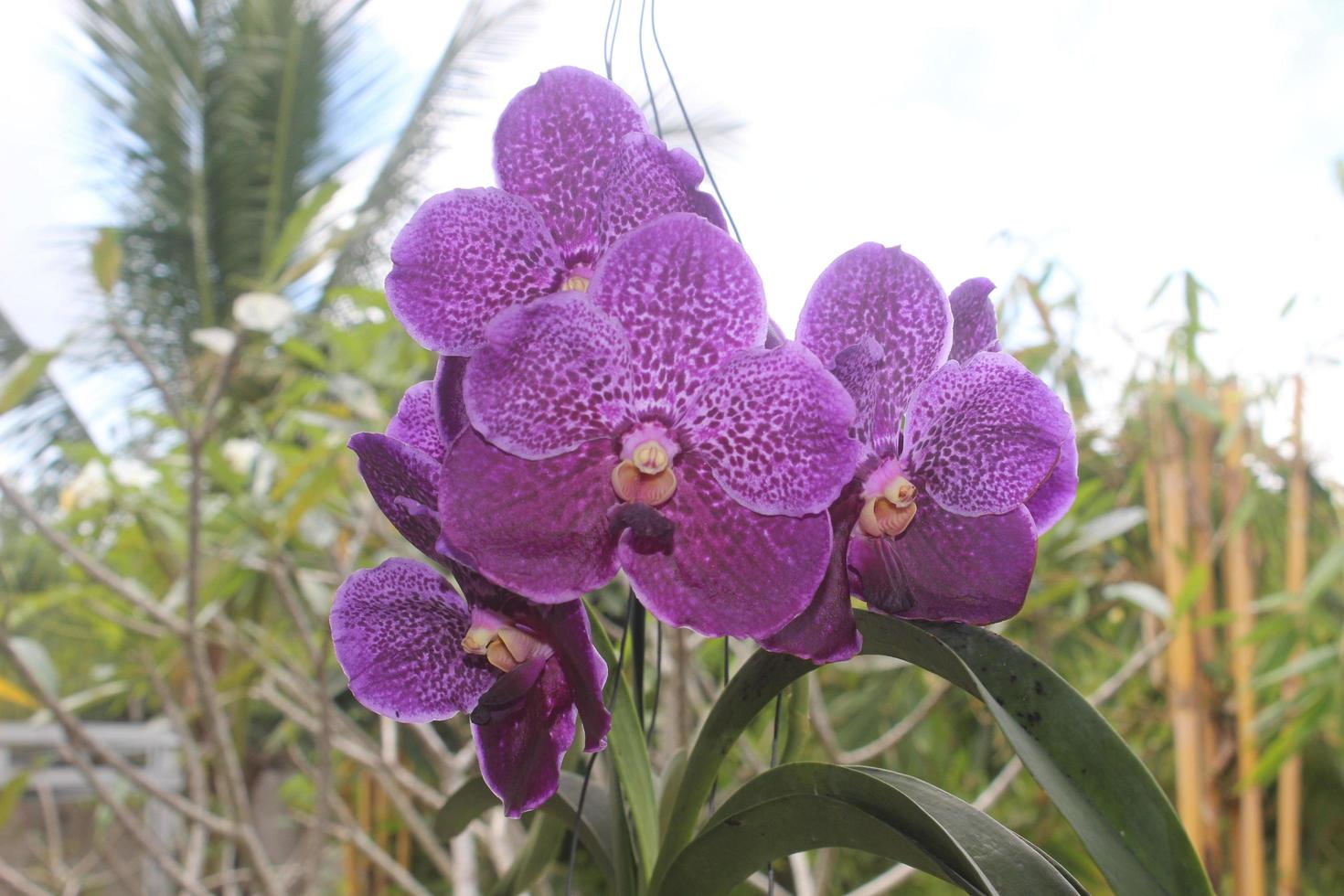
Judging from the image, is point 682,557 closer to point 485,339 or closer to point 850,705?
point 485,339

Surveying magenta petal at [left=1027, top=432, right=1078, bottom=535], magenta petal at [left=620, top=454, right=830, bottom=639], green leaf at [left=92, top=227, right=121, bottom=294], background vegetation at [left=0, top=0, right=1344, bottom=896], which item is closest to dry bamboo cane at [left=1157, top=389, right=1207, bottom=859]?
background vegetation at [left=0, top=0, right=1344, bottom=896]

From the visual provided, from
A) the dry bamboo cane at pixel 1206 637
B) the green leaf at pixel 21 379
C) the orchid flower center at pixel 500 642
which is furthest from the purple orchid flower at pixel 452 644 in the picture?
the dry bamboo cane at pixel 1206 637

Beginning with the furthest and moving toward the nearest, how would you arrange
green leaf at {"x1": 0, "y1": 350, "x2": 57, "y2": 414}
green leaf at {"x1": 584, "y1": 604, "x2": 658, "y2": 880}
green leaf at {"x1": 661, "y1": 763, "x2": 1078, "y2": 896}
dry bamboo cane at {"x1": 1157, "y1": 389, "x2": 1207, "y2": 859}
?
dry bamboo cane at {"x1": 1157, "y1": 389, "x2": 1207, "y2": 859} < green leaf at {"x1": 0, "y1": 350, "x2": 57, "y2": 414} < green leaf at {"x1": 584, "y1": 604, "x2": 658, "y2": 880} < green leaf at {"x1": 661, "y1": 763, "x2": 1078, "y2": 896}

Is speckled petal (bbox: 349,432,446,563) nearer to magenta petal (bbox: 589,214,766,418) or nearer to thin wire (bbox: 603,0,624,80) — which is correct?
magenta petal (bbox: 589,214,766,418)

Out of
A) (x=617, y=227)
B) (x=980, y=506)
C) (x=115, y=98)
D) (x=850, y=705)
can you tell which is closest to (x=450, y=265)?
(x=617, y=227)

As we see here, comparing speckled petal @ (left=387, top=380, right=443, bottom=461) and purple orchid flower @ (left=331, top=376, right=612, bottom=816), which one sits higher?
speckled petal @ (left=387, top=380, right=443, bottom=461)

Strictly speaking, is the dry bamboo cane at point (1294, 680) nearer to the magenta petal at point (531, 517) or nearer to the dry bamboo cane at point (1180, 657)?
A: the dry bamboo cane at point (1180, 657)
